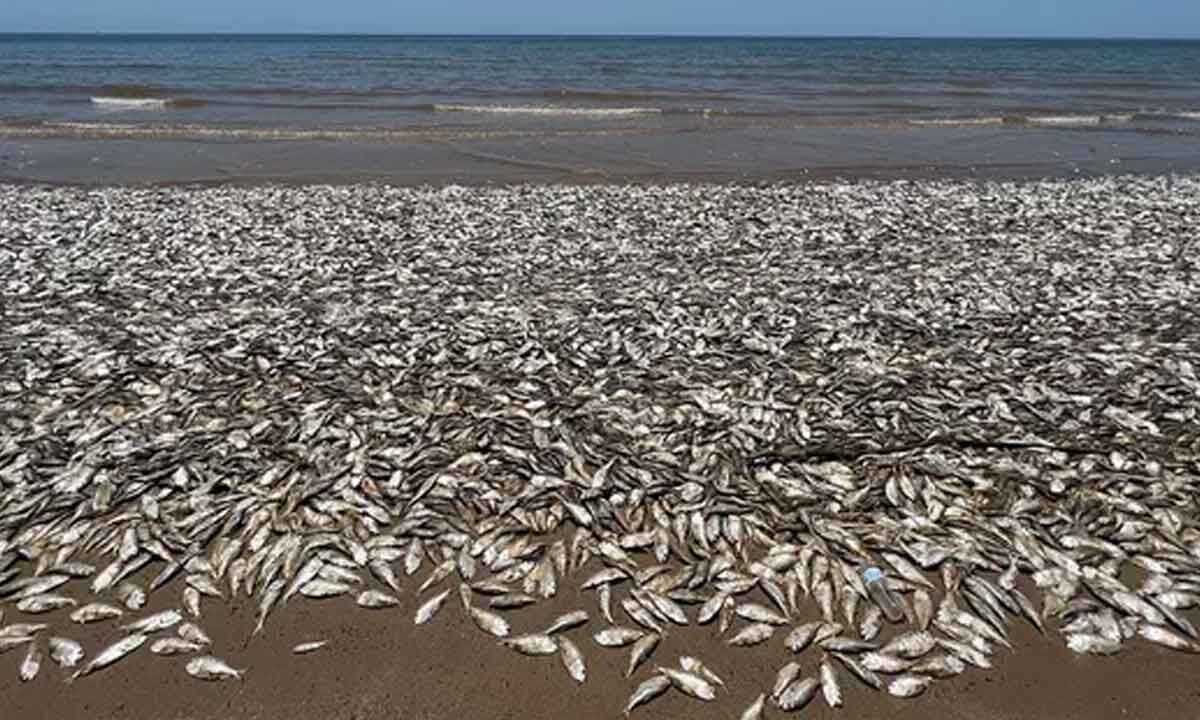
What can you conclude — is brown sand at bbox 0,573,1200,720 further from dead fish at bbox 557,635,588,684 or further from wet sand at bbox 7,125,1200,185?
wet sand at bbox 7,125,1200,185

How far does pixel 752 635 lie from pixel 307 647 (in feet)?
8.37

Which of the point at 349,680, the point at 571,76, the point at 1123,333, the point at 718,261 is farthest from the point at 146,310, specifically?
the point at 571,76

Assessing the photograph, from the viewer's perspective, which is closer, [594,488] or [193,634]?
[193,634]

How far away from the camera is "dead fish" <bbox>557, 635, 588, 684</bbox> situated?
4.49m

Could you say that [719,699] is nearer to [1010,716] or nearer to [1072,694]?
[1010,716]

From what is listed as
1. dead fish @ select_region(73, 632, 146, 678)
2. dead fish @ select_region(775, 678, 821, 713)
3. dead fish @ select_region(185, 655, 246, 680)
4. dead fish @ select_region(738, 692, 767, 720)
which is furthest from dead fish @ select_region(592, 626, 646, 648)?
dead fish @ select_region(73, 632, 146, 678)

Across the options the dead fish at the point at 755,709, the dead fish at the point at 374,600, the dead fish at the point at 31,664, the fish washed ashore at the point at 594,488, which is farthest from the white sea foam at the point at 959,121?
the dead fish at the point at 31,664

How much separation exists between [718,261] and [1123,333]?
4.95 m

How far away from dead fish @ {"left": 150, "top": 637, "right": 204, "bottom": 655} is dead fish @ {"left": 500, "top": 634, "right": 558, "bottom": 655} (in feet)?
5.67

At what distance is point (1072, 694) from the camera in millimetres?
4406

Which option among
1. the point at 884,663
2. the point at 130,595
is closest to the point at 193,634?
Answer: the point at 130,595

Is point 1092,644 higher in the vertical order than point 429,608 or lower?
higher

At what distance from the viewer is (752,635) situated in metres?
4.68

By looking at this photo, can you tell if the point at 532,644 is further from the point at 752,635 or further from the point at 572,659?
the point at 752,635
